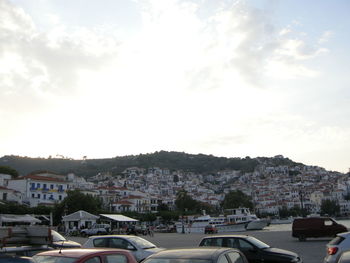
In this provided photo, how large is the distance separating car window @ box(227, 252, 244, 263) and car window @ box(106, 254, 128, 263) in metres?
1.96

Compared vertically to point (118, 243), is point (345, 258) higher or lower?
higher

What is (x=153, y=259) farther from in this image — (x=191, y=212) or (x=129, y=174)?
(x=129, y=174)

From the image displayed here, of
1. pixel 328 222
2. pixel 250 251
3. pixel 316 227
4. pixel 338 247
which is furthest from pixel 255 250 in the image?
pixel 328 222

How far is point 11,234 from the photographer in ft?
29.3

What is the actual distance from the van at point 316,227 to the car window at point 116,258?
2179 centimetres

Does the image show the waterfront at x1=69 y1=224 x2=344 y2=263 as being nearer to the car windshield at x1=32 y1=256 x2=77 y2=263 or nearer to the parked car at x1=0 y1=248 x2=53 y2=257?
the parked car at x1=0 y1=248 x2=53 y2=257

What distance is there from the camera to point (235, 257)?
268 inches

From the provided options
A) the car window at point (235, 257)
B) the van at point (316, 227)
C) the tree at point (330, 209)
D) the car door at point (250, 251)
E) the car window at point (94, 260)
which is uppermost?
the car window at point (94, 260)

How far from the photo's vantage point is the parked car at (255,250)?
1173 centimetres

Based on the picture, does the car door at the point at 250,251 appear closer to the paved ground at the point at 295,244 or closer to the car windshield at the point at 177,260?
the paved ground at the point at 295,244

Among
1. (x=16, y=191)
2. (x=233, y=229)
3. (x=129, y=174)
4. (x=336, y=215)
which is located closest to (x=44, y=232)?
(x=233, y=229)

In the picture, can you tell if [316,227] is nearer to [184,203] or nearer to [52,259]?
[52,259]

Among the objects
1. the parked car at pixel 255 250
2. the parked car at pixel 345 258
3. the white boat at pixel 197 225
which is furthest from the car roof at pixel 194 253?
the white boat at pixel 197 225

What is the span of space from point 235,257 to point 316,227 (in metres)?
21.4
